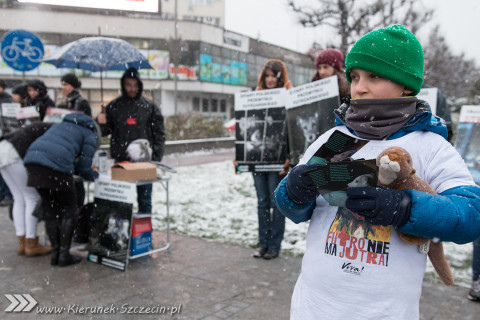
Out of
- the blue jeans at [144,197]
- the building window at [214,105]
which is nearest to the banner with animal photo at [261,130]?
the blue jeans at [144,197]

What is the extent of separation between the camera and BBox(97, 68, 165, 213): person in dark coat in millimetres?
5758

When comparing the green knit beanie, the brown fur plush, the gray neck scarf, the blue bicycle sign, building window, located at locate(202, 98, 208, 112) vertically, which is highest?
building window, located at locate(202, 98, 208, 112)

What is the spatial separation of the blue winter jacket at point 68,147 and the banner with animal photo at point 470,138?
4094mm

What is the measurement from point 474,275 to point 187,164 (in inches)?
447

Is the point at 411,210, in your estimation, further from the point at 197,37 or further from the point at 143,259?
the point at 197,37

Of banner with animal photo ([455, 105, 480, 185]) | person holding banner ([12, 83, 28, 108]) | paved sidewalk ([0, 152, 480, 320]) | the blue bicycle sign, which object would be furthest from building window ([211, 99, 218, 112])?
banner with animal photo ([455, 105, 480, 185])

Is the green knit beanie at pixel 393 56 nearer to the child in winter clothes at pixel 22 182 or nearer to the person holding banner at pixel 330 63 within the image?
the person holding banner at pixel 330 63

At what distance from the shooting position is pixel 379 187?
4.63ft

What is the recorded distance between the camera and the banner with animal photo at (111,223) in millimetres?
4898

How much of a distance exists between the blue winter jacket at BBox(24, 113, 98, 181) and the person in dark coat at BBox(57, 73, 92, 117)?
0.92 ft

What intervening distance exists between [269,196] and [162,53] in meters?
42.4

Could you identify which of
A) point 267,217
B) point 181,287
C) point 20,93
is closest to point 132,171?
point 181,287

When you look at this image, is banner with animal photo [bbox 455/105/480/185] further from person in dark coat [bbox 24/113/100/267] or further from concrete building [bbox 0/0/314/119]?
concrete building [bbox 0/0/314/119]

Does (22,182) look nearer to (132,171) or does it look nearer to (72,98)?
(72,98)
